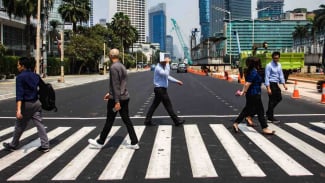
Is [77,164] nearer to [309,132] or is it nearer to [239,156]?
[239,156]

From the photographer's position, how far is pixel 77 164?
7.20 m

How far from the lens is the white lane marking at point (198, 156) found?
6.57 m

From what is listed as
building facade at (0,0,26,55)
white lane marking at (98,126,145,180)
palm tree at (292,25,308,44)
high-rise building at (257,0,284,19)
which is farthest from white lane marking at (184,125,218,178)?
high-rise building at (257,0,284,19)

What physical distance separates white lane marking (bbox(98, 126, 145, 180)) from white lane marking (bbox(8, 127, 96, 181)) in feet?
3.35

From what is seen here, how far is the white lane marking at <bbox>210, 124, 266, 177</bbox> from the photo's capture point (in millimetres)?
6551

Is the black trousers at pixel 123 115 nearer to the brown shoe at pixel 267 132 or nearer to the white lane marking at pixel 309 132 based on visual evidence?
the brown shoe at pixel 267 132

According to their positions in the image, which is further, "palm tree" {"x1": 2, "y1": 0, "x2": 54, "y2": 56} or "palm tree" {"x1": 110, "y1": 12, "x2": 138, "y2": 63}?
"palm tree" {"x1": 110, "y1": 12, "x2": 138, "y2": 63}

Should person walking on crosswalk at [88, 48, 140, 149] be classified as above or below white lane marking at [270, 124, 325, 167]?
above

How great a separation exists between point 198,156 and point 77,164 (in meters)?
2.05

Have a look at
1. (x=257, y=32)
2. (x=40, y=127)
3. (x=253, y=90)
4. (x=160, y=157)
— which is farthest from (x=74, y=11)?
(x=160, y=157)

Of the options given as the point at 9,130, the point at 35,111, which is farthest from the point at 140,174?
the point at 9,130

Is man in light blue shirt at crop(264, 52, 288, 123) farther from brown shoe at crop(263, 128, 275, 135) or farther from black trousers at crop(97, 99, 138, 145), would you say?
black trousers at crop(97, 99, 138, 145)

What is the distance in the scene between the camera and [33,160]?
752cm

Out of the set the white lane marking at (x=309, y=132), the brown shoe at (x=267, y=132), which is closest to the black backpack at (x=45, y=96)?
the brown shoe at (x=267, y=132)
